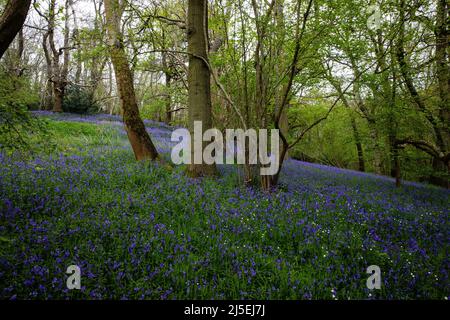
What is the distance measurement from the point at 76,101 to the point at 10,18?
1969 cm

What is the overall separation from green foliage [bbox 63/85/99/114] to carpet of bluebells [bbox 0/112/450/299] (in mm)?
17608

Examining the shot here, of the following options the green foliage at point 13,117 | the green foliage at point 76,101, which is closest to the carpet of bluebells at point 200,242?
the green foliage at point 13,117

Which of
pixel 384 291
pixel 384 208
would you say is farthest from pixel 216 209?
pixel 384 208

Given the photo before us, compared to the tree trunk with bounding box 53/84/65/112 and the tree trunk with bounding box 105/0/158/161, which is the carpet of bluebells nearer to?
the tree trunk with bounding box 105/0/158/161

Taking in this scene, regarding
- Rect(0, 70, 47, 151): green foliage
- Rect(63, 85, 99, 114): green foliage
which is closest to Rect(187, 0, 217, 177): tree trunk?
Rect(0, 70, 47, 151): green foliage

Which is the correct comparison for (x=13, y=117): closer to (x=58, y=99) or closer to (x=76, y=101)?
(x=58, y=99)

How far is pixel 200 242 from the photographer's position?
3.77 metres

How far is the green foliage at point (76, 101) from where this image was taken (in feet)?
69.1

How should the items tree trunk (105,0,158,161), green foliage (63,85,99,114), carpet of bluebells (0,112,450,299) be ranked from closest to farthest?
carpet of bluebells (0,112,450,299)
tree trunk (105,0,158,161)
green foliage (63,85,99,114)

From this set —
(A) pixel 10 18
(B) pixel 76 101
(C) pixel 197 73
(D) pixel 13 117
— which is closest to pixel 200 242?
(D) pixel 13 117

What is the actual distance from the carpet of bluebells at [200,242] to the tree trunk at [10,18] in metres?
1.71

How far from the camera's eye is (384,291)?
2.90 metres

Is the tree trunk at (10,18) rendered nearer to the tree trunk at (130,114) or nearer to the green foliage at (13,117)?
the green foliage at (13,117)

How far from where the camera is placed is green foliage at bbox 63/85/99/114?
69.1 feet
